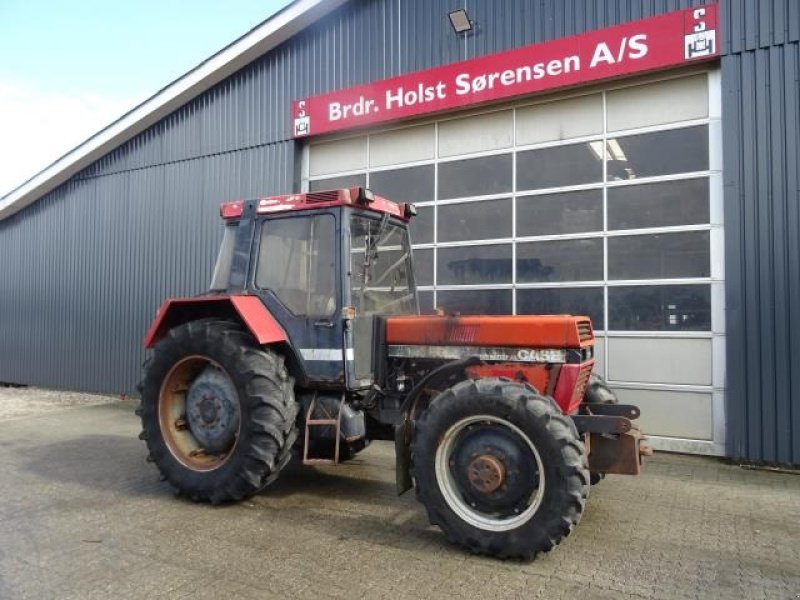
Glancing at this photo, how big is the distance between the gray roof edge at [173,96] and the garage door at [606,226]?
2634 mm

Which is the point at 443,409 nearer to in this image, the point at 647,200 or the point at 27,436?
the point at 647,200

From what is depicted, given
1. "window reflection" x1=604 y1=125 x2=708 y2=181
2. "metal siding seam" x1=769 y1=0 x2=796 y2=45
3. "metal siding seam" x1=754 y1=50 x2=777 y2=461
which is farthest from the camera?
"window reflection" x1=604 y1=125 x2=708 y2=181

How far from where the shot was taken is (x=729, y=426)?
21.7ft

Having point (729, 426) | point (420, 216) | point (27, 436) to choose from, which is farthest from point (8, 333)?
point (729, 426)

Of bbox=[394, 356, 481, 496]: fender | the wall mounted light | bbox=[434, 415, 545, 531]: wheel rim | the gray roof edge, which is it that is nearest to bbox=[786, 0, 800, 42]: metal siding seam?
the wall mounted light

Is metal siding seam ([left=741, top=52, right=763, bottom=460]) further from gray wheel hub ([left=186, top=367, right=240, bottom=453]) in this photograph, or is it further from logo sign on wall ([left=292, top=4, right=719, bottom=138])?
gray wheel hub ([left=186, top=367, right=240, bottom=453])

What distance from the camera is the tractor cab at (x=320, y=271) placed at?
4926 mm

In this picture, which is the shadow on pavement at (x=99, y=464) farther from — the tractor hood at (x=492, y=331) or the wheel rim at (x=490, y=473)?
the wheel rim at (x=490, y=473)

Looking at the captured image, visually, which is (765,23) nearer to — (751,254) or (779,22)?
(779,22)

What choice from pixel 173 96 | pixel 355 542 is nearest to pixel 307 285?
pixel 355 542

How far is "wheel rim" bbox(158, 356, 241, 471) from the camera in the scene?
5.09 m

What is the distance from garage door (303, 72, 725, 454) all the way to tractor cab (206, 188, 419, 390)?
303cm

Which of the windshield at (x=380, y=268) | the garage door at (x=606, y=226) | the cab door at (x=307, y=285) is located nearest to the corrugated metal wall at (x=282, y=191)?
the garage door at (x=606, y=226)

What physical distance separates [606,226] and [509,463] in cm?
449
